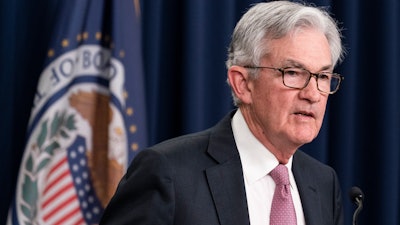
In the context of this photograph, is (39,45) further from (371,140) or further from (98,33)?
(371,140)

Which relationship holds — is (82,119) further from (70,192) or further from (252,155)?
(252,155)

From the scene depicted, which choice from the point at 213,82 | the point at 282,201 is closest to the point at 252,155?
the point at 282,201

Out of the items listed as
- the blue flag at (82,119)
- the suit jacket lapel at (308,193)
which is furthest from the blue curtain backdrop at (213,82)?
the suit jacket lapel at (308,193)

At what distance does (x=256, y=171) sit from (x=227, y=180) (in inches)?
4.5

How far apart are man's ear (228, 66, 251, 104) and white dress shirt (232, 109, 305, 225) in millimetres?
59

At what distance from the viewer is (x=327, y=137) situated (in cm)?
341

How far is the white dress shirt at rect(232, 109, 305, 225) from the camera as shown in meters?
1.91

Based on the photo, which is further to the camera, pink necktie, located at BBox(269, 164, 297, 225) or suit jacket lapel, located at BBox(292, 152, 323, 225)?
suit jacket lapel, located at BBox(292, 152, 323, 225)

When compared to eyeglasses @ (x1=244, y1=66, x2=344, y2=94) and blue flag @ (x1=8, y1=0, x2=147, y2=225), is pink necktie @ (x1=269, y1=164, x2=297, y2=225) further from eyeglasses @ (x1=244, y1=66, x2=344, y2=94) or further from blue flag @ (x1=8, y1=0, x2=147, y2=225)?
blue flag @ (x1=8, y1=0, x2=147, y2=225)

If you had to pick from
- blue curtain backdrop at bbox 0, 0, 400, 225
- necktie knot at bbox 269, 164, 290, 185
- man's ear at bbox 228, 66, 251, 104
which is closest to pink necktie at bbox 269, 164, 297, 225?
necktie knot at bbox 269, 164, 290, 185

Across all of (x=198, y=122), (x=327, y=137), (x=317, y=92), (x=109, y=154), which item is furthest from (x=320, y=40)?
(x=327, y=137)

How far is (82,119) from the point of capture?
269 centimetres

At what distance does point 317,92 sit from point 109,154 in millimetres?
1037

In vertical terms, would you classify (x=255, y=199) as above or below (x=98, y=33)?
below
